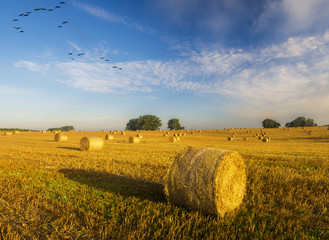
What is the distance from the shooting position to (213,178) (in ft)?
19.4

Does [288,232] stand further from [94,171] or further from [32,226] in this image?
[94,171]

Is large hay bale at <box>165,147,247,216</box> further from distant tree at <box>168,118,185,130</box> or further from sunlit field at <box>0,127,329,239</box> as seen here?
distant tree at <box>168,118,185,130</box>

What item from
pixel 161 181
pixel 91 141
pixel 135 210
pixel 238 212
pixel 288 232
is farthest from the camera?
pixel 91 141

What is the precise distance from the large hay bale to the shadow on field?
91 centimetres

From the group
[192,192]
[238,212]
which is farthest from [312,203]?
[192,192]

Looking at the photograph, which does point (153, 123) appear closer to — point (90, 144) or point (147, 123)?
point (147, 123)

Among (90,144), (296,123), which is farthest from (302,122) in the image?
(90,144)

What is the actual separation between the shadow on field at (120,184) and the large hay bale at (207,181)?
0.91 metres

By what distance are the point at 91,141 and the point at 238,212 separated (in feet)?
54.2

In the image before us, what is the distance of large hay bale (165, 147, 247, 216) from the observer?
5.85 meters

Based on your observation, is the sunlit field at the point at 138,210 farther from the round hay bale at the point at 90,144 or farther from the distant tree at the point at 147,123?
the distant tree at the point at 147,123

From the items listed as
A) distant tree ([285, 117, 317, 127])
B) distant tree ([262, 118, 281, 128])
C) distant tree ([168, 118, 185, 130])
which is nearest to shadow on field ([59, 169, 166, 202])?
distant tree ([168, 118, 185, 130])

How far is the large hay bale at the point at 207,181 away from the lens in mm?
5852

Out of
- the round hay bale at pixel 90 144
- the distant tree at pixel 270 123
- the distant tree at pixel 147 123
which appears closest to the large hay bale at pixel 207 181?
the round hay bale at pixel 90 144
